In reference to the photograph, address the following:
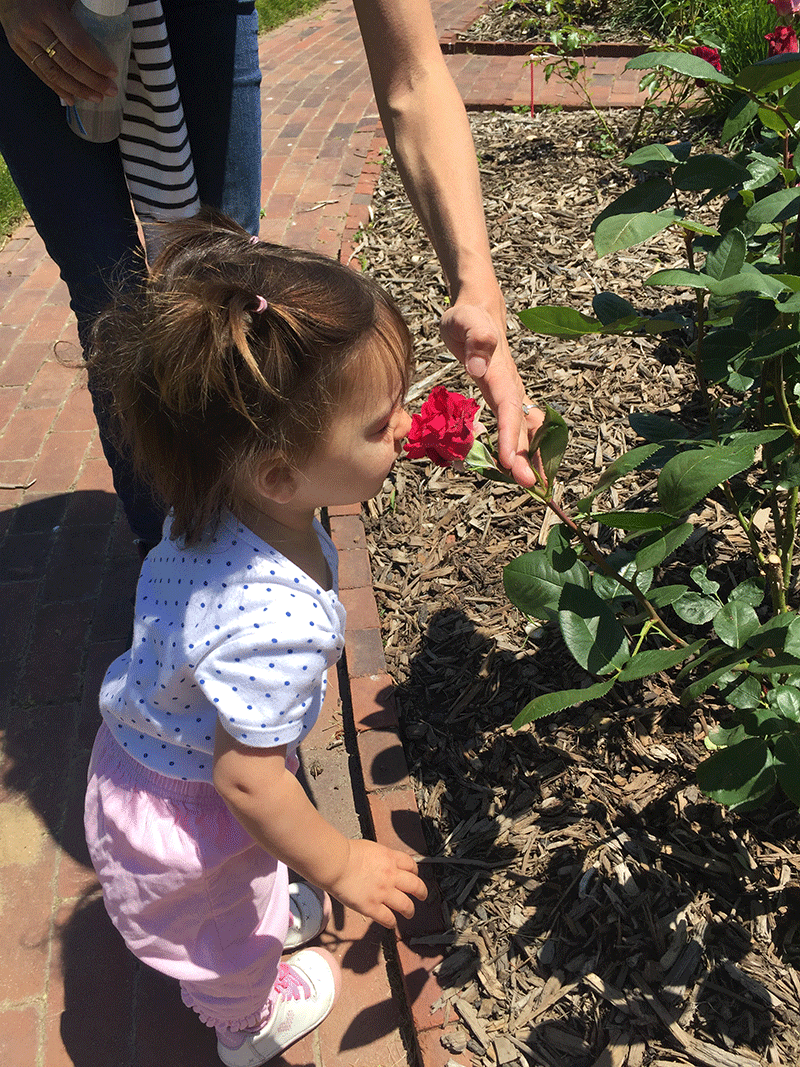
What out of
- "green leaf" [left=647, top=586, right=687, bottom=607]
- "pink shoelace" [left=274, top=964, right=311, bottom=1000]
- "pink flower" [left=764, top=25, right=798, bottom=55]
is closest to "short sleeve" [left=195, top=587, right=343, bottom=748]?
"green leaf" [left=647, top=586, right=687, bottom=607]

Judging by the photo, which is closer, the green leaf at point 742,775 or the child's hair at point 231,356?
the child's hair at point 231,356

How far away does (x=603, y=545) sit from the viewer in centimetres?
245

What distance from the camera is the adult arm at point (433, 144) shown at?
163cm

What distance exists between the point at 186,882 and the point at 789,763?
1.01 m

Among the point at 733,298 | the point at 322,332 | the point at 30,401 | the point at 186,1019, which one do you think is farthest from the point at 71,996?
the point at 30,401

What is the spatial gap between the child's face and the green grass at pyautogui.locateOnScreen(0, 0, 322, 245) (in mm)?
4330

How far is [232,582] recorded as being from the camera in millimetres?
1334

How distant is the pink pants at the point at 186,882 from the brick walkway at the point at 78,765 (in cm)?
33

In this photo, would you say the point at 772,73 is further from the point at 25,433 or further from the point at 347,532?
the point at 25,433

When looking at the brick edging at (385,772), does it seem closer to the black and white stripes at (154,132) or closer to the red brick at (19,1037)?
the red brick at (19,1037)

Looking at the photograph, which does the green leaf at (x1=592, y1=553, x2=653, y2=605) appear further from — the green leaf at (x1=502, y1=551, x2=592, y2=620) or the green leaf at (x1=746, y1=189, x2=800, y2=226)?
the green leaf at (x1=746, y1=189, x2=800, y2=226)

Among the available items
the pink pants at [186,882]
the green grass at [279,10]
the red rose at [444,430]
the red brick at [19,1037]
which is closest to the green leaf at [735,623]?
the red rose at [444,430]

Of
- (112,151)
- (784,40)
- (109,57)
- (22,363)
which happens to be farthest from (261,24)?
(109,57)

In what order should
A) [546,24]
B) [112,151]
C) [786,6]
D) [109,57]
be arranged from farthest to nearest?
[546,24], [112,151], [786,6], [109,57]
